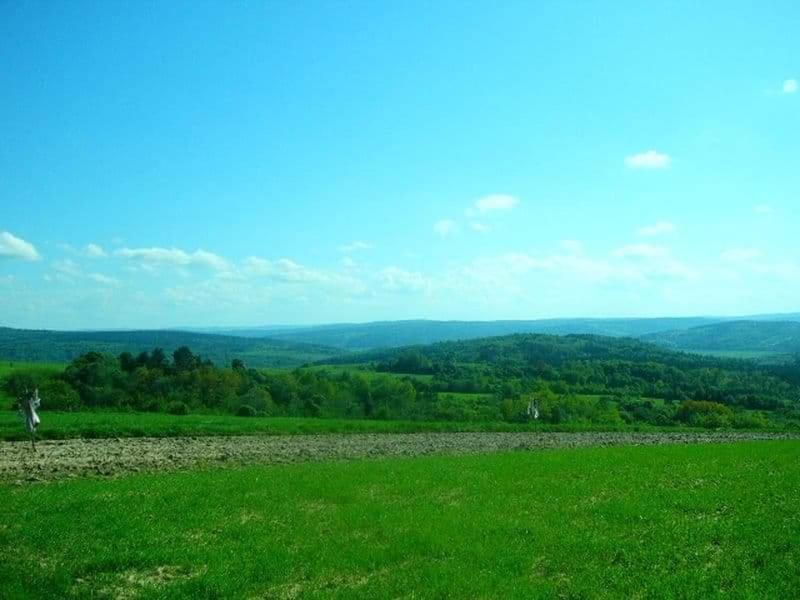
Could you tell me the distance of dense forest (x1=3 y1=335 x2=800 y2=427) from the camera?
6023cm

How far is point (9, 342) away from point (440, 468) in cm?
15850

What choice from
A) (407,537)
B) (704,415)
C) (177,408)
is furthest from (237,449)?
(704,415)

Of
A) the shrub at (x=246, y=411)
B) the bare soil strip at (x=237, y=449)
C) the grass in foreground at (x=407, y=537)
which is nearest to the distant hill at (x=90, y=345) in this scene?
the shrub at (x=246, y=411)

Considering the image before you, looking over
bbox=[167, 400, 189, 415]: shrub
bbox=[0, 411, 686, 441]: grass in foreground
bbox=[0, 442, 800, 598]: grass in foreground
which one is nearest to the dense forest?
bbox=[167, 400, 189, 415]: shrub

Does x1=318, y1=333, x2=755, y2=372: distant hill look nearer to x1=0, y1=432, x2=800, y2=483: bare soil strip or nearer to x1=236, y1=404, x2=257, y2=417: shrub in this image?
x1=236, y1=404, x2=257, y2=417: shrub

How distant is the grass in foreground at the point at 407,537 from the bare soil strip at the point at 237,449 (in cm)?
555

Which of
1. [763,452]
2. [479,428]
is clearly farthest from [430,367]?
[763,452]

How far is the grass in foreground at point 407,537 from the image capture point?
36.1 feet

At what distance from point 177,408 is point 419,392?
28729 millimetres

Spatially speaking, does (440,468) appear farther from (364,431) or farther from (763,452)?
(364,431)

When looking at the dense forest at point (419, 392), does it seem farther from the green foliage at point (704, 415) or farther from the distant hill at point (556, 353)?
the distant hill at point (556, 353)

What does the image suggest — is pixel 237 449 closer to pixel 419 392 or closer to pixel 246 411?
pixel 246 411

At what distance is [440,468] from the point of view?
2575 centimetres

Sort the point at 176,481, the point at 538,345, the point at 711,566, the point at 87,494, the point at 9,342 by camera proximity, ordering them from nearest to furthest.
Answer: the point at 711,566, the point at 87,494, the point at 176,481, the point at 538,345, the point at 9,342
